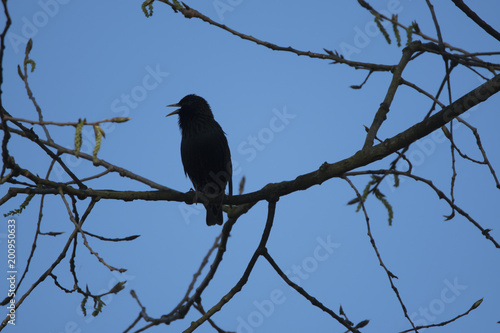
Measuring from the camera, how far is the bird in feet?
19.9

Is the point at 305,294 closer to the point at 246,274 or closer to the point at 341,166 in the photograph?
the point at 246,274

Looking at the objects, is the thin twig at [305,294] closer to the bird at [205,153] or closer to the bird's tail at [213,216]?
the bird at [205,153]

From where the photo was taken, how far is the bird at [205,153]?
19.9 ft

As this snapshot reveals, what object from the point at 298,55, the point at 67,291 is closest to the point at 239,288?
the point at 67,291

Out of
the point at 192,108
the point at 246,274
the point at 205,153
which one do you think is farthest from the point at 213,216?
the point at 246,274

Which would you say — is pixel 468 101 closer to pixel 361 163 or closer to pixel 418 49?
pixel 361 163

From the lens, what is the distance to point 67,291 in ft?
10.1

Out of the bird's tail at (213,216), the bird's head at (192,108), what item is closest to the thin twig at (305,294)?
the bird's tail at (213,216)

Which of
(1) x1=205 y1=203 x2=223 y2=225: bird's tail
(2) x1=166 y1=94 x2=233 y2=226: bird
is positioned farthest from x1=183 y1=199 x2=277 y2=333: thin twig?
(1) x1=205 y1=203 x2=223 y2=225: bird's tail

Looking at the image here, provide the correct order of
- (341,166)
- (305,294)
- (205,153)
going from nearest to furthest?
(305,294) → (341,166) → (205,153)

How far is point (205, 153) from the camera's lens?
605cm

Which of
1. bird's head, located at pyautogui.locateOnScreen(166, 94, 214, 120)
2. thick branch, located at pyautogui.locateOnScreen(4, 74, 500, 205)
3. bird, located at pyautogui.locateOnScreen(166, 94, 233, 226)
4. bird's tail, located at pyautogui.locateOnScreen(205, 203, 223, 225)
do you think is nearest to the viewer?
thick branch, located at pyautogui.locateOnScreen(4, 74, 500, 205)

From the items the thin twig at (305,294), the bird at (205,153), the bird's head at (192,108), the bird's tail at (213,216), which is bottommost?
the thin twig at (305,294)

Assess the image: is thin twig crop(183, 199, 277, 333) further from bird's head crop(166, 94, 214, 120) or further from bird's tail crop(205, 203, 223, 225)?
bird's head crop(166, 94, 214, 120)
